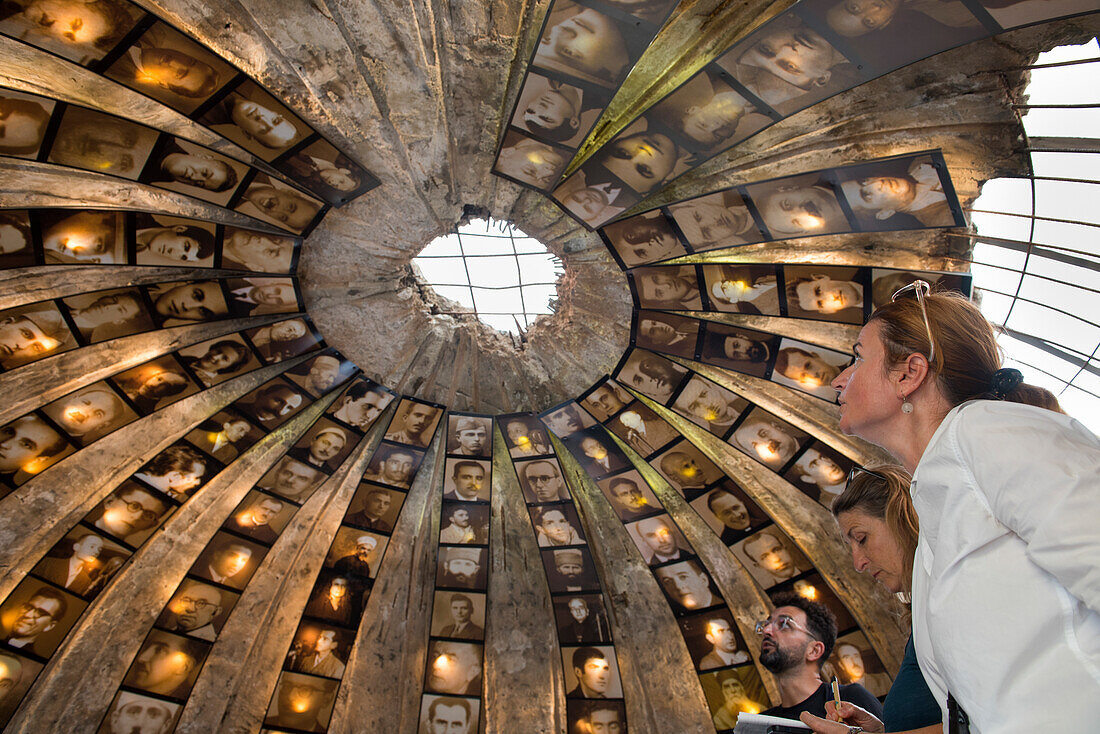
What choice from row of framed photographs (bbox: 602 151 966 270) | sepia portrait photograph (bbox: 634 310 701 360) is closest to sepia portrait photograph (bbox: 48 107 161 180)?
row of framed photographs (bbox: 602 151 966 270)

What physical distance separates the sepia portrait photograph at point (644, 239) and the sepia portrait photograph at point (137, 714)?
12.0 m

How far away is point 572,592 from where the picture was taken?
14.3 m

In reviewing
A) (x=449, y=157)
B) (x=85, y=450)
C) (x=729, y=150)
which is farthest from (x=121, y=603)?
(x=729, y=150)

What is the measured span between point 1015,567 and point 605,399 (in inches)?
424

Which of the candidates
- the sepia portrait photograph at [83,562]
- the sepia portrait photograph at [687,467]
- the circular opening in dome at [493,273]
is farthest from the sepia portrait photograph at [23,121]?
the sepia portrait photograph at [687,467]

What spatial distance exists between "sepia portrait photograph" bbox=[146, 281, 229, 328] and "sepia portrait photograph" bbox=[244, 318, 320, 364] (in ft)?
2.51

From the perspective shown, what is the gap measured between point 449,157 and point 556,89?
235 cm

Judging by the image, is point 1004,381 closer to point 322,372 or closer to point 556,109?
point 556,109

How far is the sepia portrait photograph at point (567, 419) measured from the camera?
12797 millimetres

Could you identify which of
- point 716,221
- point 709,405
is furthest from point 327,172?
point 709,405

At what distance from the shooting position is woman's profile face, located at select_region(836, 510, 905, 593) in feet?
11.7

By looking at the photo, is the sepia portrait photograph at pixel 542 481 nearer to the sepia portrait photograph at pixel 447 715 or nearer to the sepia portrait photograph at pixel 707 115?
the sepia portrait photograph at pixel 447 715

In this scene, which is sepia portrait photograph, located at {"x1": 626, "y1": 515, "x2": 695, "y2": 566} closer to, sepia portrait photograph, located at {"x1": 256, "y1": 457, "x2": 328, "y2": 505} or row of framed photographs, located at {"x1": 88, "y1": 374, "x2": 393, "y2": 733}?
row of framed photographs, located at {"x1": 88, "y1": 374, "x2": 393, "y2": 733}

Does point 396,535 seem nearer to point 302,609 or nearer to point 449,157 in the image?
point 302,609
